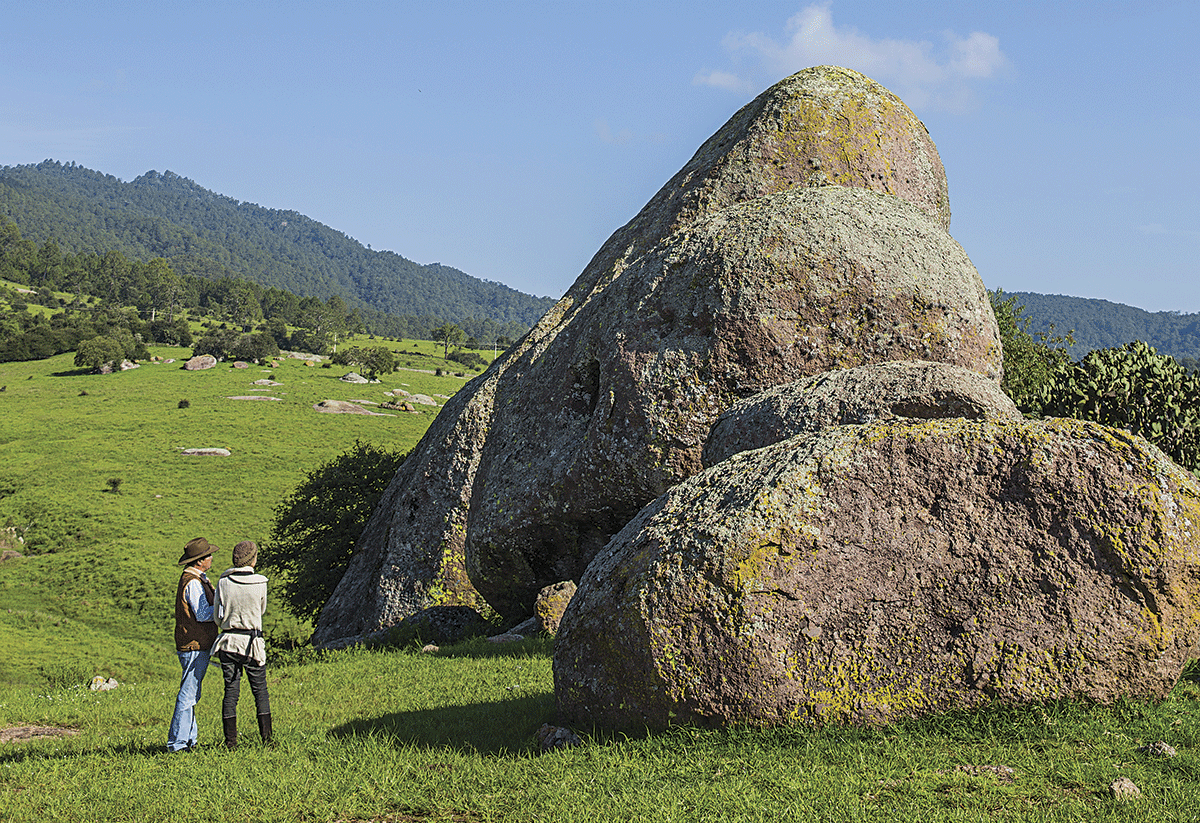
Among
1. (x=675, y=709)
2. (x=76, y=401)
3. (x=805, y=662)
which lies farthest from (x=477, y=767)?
(x=76, y=401)

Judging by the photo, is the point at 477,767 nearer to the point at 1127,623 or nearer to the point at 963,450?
the point at 963,450

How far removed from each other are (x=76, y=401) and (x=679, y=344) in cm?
12048

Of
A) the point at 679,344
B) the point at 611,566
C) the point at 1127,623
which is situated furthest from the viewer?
the point at 679,344

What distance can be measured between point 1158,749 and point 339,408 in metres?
116

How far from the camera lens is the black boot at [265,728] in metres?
10.6

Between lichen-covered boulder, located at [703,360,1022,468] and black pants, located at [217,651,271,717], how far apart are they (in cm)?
712

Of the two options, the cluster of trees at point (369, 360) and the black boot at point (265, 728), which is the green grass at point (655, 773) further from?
the cluster of trees at point (369, 360)

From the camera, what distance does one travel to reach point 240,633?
10875mm

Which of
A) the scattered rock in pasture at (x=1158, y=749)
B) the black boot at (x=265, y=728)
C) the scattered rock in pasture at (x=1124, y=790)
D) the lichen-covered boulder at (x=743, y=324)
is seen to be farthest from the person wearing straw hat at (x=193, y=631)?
the scattered rock in pasture at (x=1158, y=749)

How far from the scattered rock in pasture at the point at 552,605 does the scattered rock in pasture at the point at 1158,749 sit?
10.7 metres

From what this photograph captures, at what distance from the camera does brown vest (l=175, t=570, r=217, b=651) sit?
36.6 ft

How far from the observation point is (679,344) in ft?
49.5

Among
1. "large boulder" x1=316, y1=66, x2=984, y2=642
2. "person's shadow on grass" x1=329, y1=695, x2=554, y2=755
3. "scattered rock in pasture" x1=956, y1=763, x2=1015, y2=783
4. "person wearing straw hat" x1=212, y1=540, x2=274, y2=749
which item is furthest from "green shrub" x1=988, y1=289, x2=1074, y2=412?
A: "person wearing straw hat" x1=212, y1=540, x2=274, y2=749

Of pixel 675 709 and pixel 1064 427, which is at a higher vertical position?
pixel 1064 427
